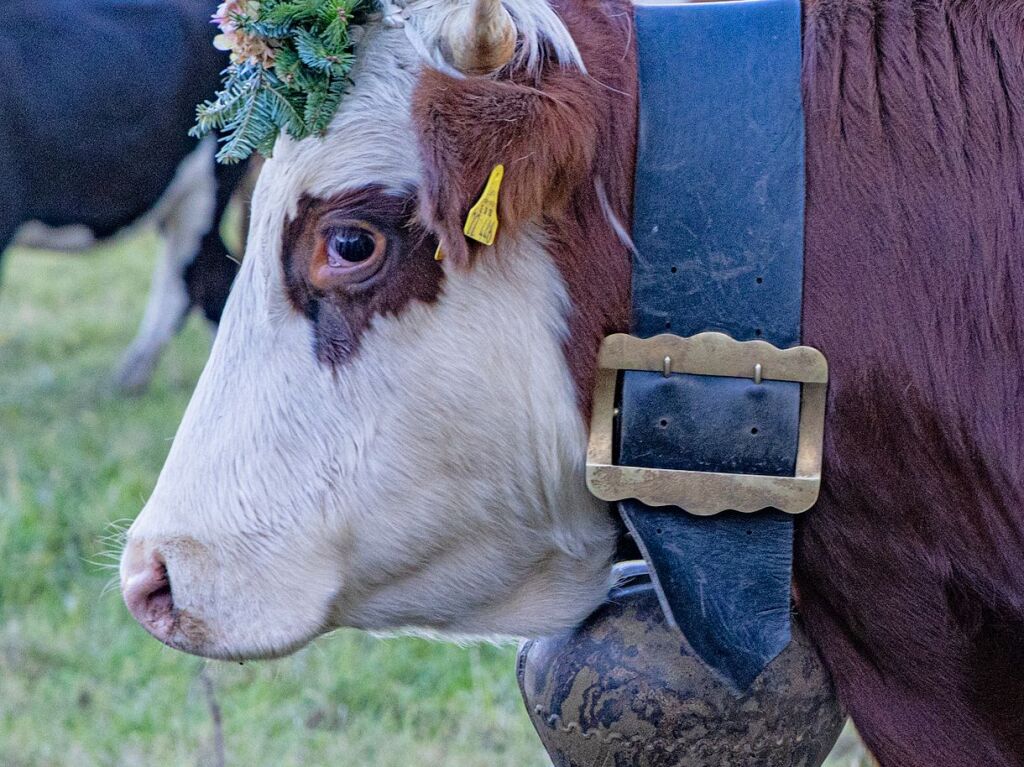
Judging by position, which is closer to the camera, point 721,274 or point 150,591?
point 721,274

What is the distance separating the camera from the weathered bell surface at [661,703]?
5.60 ft

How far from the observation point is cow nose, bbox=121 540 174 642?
5.50ft

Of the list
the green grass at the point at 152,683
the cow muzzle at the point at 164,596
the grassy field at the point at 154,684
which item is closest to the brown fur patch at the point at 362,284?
the cow muzzle at the point at 164,596

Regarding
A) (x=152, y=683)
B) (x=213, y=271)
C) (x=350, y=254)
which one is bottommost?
(x=152, y=683)

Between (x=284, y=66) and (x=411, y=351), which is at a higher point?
(x=284, y=66)

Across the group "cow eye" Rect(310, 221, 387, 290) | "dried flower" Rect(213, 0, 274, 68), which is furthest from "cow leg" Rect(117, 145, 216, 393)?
"cow eye" Rect(310, 221, 387, 290)

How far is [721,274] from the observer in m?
1.54

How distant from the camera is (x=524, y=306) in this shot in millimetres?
1572

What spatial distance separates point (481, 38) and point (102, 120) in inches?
163

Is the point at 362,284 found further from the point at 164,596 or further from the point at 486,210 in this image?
the point at 164,596

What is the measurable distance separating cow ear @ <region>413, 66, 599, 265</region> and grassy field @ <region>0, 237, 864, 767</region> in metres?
1.23

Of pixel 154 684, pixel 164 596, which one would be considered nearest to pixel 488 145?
pixel 164 596

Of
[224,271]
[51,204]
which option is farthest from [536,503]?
[224,271]

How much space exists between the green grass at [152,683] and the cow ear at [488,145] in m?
1.13
